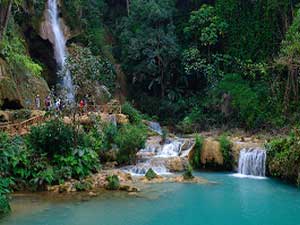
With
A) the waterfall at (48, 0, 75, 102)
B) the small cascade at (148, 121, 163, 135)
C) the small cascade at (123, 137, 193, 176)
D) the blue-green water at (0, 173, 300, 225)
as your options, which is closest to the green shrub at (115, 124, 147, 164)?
the small cascade at (123, 137, 193, 176)

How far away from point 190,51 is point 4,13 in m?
19.5

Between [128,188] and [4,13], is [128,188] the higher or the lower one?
the lower one

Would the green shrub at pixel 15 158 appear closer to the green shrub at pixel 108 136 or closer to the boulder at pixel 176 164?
the green shrub at pixel 108 136

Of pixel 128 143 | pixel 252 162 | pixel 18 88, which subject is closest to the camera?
pixel 252 162

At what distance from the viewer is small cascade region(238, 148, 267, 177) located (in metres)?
18.0

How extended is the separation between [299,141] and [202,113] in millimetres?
13000

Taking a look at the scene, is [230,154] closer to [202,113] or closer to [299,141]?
[299,141]

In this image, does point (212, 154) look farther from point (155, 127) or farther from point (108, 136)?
point (155, 127)

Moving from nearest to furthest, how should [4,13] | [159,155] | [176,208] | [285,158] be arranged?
→ [4,13] < [176,208] < [285,158] < [159,155]

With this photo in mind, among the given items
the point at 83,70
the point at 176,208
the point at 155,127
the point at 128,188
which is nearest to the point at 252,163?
the point at 128,188

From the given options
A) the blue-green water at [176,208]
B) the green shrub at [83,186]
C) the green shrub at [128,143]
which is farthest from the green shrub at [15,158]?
the green shrub at [128,143]

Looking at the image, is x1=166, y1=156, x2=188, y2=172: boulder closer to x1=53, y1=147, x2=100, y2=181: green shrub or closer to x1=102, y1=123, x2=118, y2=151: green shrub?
x1=102, y1=123, x2=118, y2=151: green shrub

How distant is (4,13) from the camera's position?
38.9 ft

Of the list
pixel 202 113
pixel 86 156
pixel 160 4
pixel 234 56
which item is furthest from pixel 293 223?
pixel 160 4
